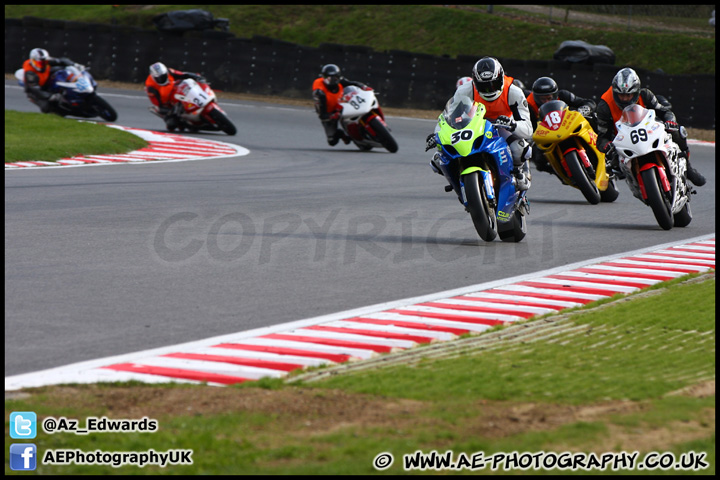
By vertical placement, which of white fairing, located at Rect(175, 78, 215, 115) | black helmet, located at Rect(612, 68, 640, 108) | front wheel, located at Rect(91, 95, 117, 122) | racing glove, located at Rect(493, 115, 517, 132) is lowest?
front wheel, located at Rect(91, 95, 117, 122)

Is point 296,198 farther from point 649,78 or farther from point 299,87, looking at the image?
point 299,87

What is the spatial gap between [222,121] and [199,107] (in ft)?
1.86

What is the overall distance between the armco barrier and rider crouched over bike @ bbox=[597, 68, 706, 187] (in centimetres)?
1326

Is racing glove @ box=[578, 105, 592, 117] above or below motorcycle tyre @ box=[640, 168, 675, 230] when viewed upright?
above

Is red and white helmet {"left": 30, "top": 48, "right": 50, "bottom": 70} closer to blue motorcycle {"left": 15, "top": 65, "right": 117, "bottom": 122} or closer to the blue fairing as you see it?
blue motorcycle {"left": 15, "top": 65, "right": 117, "bottom": 122}

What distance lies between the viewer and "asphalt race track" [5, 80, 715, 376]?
6.65 metres

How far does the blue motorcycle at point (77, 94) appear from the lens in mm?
22766

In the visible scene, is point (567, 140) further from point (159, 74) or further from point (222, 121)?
point (159, 74)

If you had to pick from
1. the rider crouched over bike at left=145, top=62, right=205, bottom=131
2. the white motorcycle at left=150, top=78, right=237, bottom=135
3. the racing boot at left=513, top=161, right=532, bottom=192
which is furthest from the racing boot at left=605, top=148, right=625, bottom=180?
the rider crouched over bike at left=145, top=62, right=205, bottom=131

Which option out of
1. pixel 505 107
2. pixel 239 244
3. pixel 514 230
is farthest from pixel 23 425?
pixel 505 107

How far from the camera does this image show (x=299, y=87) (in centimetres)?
3105

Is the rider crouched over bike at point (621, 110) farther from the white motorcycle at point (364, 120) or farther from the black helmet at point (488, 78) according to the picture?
the white motorcycle at point (364, 120)

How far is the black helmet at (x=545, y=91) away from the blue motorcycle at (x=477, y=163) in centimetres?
367

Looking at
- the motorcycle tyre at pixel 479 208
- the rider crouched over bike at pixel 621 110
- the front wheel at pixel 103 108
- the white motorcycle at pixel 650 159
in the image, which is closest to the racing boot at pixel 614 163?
the rider crouched over bike at pixel 621 110
